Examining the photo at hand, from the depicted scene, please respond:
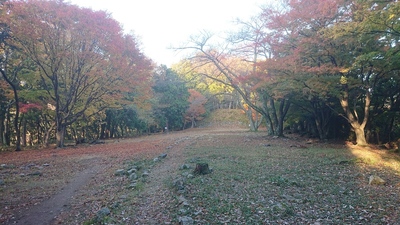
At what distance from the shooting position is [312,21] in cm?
1368

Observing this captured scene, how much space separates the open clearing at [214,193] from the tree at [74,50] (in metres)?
8.16

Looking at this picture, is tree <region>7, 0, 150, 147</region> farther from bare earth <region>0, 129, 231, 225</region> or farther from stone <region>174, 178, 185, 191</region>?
stone <region>174, 178, 185, 191</region>

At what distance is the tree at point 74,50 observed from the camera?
15.4m

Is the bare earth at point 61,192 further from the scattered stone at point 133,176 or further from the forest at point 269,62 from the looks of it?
the forest at point 269,62

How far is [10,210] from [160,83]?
116 ft

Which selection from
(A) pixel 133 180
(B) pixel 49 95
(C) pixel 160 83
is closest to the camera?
(A) pixel 133 180

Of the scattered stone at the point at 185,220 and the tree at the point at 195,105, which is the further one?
the tree at the point at 195,105

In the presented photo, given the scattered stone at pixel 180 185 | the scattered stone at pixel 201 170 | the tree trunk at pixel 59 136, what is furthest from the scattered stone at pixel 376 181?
the tree trunk at pixel 59 136

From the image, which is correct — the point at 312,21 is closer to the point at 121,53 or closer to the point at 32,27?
the point at 121,53

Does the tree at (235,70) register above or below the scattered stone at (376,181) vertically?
above

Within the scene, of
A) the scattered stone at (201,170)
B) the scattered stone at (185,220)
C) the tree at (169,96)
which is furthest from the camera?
the tree at (169,96)

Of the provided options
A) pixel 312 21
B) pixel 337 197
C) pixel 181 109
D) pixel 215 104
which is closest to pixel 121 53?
pixel 312 21

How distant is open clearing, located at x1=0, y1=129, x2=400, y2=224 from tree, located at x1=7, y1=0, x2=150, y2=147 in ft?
26.8

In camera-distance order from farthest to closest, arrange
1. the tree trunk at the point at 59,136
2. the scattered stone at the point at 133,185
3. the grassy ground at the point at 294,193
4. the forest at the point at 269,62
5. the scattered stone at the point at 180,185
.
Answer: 1. the tree trunk at the point at 59,136
2. the forest at the point at 269,62
3. the scattered stone at the point at 133,185
4. the scattered stone at the point at 180,185
5. the grassy ground at the point at 294,193
